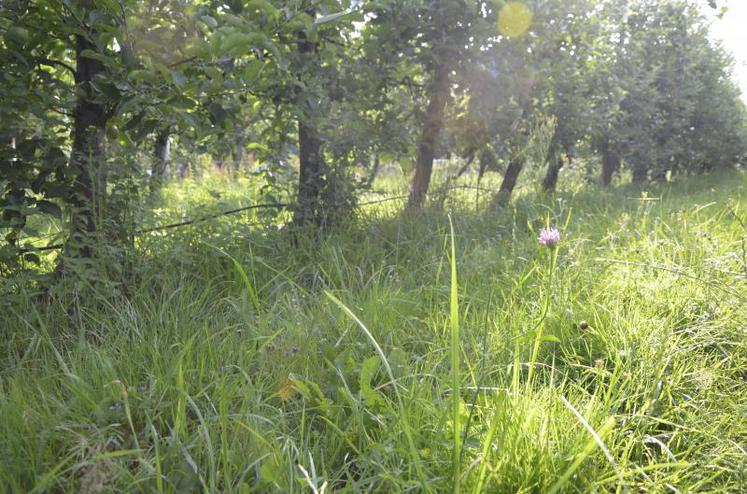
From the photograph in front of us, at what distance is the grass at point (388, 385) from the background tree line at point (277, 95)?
519mm

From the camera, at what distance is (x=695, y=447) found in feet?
4.90

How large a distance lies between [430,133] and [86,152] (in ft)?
10.1

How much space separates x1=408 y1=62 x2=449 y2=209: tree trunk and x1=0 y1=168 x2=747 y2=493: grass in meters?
1.99

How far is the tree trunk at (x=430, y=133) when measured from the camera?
183 inches

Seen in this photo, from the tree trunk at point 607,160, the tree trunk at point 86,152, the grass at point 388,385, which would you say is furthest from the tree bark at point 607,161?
the tree trunk at point 86,152

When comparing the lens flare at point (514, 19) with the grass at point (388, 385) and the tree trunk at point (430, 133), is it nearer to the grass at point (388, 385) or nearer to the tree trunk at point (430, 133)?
the tree trunk at point (430, 133)

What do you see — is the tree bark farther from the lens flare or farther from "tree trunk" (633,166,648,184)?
the lens flare

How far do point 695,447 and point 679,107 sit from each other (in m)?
11.8

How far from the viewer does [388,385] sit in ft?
5.78

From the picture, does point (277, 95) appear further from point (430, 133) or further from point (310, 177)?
point (430, 133)

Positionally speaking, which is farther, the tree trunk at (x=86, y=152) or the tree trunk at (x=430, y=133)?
the tree trunk at (x=430, y=133)

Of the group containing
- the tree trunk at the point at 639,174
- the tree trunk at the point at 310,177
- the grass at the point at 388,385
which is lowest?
the grass at the point at 388,385

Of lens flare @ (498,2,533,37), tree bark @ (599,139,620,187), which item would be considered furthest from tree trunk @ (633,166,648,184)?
lens flare @ (498,2,533,37)

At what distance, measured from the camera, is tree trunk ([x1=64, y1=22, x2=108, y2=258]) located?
98.1 inches
